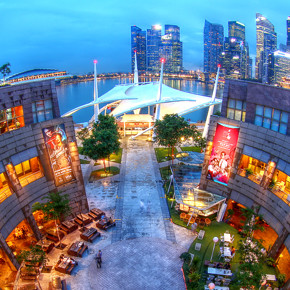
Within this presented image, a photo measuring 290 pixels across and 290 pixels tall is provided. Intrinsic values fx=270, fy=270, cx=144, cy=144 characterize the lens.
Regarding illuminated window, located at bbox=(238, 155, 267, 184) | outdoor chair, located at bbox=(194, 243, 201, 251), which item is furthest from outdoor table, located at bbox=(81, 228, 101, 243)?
illuminated window, located at bbox=(238, 155, 267, 184)

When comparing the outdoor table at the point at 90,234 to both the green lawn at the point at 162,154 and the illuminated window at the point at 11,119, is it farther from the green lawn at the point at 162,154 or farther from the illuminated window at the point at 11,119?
the green lawn at the point at 162,154

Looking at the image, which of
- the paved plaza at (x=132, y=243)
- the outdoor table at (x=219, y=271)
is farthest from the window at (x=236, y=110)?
the outdoor table at (x=219, y=271)

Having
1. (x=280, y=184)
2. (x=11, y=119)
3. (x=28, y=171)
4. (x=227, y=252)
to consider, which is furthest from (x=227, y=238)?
(x=11, y=119)

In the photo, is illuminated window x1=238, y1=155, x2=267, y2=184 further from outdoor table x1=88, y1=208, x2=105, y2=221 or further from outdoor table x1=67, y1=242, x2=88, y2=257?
outdoor table x1=67, y1=242, x2=88, y2=257

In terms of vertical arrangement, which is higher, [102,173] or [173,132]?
[173,132]

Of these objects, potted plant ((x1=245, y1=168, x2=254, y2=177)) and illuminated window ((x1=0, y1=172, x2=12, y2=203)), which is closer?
illuminated window ((x1=0, y1=172, x2=12, y2=203))

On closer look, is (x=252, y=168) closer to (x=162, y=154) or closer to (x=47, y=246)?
(x=47, y=246)
